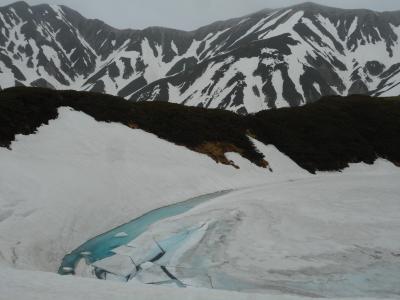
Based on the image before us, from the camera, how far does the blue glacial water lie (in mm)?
14219

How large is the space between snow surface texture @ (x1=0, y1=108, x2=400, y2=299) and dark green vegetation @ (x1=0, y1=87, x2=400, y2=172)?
1.67 m

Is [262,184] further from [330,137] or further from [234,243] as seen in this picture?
[234,243]

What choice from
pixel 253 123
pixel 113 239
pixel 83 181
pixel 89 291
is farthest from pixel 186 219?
pixel 253 123

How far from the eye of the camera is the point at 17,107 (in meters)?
25.8

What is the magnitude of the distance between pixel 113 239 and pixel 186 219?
3.23 m

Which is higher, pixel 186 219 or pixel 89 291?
pixel 89 291

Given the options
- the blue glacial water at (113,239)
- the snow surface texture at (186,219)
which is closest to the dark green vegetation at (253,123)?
the snow surface texture at (186,219)

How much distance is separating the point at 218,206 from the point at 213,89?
134438 millimetres

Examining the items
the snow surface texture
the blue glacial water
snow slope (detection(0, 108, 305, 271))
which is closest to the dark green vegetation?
snow slope (detection(0, 108, 305, 271))

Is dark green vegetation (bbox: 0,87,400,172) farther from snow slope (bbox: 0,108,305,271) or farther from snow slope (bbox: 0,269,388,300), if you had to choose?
snow slope (bbox: 0,269,388,300)

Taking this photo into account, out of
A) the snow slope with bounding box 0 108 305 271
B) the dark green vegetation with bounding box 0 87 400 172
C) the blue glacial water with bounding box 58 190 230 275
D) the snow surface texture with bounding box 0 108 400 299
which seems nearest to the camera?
the snow surface texture with bounding box 0 108 400 299

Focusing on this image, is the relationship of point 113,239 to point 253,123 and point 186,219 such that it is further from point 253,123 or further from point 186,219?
point 253,123

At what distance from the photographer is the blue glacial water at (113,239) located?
14219 mm

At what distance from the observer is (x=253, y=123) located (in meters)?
40.0
